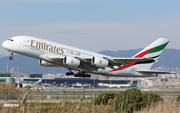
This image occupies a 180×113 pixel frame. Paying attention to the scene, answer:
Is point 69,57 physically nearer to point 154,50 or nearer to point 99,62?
point 99,62

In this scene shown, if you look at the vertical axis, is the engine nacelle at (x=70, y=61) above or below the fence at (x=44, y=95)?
above

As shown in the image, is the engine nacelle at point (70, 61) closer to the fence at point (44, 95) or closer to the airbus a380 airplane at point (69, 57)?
the airbus a380 airplane at point (69, 57)

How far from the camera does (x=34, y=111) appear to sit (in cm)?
1017

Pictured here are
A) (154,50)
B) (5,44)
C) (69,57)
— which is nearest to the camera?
(5,44)

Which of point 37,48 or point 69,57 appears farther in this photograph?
point 69,57

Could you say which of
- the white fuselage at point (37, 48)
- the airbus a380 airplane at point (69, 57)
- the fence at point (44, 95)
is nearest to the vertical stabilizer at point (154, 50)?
the airbus a380 airplane at point (69, 57)

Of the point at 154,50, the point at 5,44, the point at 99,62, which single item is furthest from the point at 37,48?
the point at 154,50

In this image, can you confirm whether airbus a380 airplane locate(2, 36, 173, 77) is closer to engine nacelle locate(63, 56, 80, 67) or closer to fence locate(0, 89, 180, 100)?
engine nacelle locate(63, 56, 80, 67)

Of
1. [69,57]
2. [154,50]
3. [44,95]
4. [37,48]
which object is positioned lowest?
[44,95]

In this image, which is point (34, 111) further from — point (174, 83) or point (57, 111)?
point (174, 83)

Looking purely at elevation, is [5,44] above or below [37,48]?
above

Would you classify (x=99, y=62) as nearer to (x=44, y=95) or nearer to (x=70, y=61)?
(x=70, y=61)

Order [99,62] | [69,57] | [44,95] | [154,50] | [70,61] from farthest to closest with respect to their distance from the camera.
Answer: [154,50], [99,62], [69,57], [70,61], [44,95]

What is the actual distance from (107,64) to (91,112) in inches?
1054
